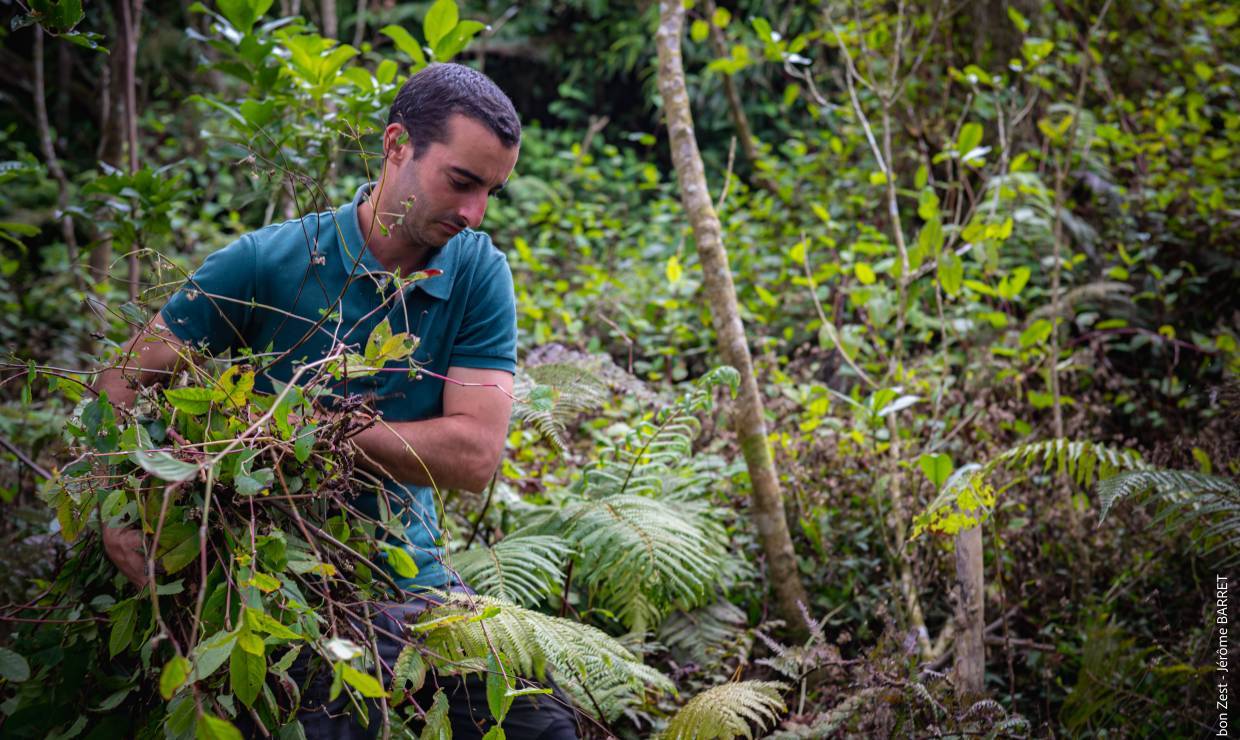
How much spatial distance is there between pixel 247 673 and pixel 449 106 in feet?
5.12

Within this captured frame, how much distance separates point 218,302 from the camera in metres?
2.35

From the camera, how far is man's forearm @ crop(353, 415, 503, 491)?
2104 mm

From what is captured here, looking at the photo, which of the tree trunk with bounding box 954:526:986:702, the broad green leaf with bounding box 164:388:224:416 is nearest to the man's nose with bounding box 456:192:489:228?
the broad green leaf with bounding box 164:388:224:416

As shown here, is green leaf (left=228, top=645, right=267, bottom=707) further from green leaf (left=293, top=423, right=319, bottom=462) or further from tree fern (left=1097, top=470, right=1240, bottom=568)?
tree fern (left=1097, top=470, right=1240, bottom=568)

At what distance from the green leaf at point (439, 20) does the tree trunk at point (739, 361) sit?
0.96 meters

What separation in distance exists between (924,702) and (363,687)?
1902mm

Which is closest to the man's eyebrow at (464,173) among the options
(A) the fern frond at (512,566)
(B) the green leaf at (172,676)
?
(A) the fern frond at (512,566)

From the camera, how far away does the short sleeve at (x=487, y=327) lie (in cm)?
253

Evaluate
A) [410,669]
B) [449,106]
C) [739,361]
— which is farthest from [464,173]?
[739,361]

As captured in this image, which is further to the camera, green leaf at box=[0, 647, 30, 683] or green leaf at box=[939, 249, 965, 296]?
green leaf at box=[939, 249, 965, 296]

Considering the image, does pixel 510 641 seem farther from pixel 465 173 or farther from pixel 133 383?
pixel 465 173

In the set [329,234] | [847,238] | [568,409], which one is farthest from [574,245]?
[329,234]

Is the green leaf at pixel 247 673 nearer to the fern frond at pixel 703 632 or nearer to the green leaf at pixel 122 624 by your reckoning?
the green leaf at pixel 122 624

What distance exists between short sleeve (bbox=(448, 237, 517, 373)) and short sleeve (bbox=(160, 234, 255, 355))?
0.58 metres
